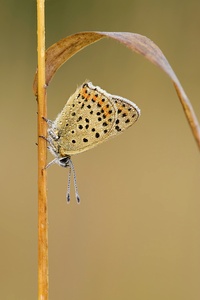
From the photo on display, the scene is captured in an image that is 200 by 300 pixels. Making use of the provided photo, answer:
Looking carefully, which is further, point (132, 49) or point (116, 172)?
point (116, 172)

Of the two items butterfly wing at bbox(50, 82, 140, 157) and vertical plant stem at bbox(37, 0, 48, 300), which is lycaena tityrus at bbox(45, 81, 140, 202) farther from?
vertical plant stem at bbox(37, 0, 48, 300)

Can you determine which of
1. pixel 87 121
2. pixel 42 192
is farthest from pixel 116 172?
pixel 42 192

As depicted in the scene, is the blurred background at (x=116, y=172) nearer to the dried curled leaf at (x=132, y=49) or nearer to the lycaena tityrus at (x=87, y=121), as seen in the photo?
the lycaena tityrus at (x=87, y=121)

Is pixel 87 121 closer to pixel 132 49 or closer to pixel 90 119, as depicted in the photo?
pixel 90 119

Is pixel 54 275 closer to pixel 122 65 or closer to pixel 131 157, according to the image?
pixel 131 157

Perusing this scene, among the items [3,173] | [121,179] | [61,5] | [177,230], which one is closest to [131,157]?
[121,179]

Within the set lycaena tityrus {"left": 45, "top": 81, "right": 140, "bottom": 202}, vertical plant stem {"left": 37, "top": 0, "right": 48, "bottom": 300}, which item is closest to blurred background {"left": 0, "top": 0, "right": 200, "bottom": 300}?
lycaena tityrus {"left": 45, "top": 81, "right": 140, "bottom": 202}
